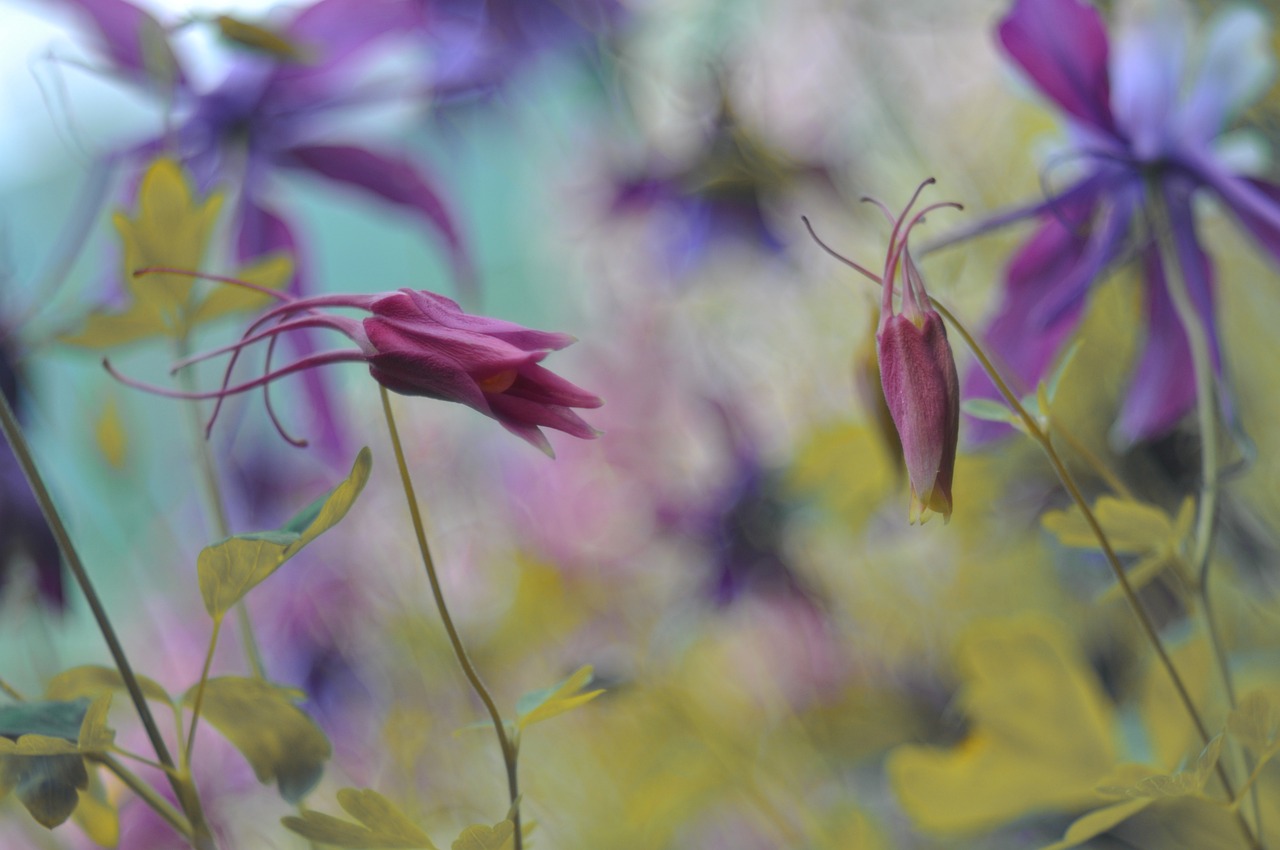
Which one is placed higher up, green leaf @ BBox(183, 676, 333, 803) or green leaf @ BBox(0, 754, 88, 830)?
green leaf @ BBox(0, 754, 88, 830)

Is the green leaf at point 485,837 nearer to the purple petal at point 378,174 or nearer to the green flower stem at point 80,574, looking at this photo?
the green flower stem at point 80,574

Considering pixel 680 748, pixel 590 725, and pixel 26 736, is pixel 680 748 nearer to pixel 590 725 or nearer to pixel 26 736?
pixel 590 725

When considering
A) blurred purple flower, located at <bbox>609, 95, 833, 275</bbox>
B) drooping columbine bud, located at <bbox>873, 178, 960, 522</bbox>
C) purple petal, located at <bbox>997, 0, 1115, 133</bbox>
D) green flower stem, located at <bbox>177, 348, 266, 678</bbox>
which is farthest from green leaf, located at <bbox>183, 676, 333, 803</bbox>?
blurred purple flower, located at <bbox>609, 95, 833, 275</bbox>

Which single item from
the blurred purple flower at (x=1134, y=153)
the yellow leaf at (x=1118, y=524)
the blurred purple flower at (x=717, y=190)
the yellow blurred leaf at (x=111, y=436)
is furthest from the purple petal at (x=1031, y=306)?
the yellow blurred leaf at (x=111, y=436)

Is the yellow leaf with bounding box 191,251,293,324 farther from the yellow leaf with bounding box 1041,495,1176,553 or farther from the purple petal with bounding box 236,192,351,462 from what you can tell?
the yellow leaf with bounding box 1041,495,1176,553

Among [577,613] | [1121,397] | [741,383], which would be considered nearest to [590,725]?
[577,613]

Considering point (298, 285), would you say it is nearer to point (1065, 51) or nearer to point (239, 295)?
point (239, 295)
